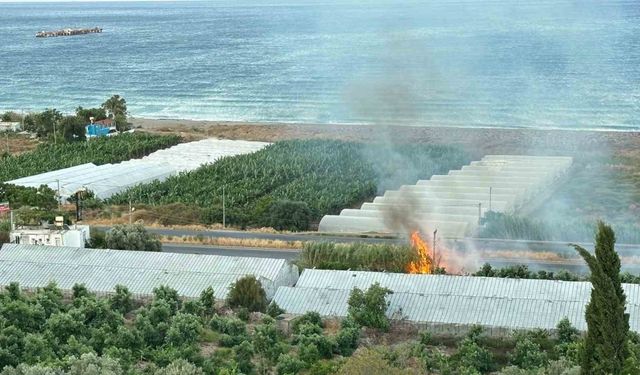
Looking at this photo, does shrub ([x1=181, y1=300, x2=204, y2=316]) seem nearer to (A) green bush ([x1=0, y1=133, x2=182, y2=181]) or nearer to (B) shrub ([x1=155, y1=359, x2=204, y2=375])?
(B) shrub ([x1=155, y1=359, x2=204, y2=375])

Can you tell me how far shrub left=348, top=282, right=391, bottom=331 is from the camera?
84.2ft

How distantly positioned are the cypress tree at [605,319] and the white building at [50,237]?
18.8m

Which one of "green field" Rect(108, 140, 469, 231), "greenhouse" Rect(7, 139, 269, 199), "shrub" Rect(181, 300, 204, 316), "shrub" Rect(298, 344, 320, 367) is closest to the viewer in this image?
"shrub" Rect(298, 344, 320, 367)

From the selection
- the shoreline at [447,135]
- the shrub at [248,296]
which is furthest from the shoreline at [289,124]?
the shrub at [248,296]

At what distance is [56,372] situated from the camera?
63.8ft

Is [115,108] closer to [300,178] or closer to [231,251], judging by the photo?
[300,178]

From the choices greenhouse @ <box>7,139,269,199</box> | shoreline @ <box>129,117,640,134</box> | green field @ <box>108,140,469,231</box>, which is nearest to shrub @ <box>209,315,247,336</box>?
green field @ <box>108,140,469,231</box>

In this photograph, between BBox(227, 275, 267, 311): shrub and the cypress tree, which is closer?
the cypress tree

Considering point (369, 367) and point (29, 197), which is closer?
point (369, 367)

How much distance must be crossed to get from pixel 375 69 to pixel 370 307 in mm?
48172

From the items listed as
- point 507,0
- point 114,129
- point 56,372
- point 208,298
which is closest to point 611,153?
point 114,129

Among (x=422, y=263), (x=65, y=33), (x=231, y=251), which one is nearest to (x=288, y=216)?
(x=231, y=251)

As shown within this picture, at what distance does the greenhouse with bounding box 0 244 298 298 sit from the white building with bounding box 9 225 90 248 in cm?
132

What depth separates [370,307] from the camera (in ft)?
85.0
